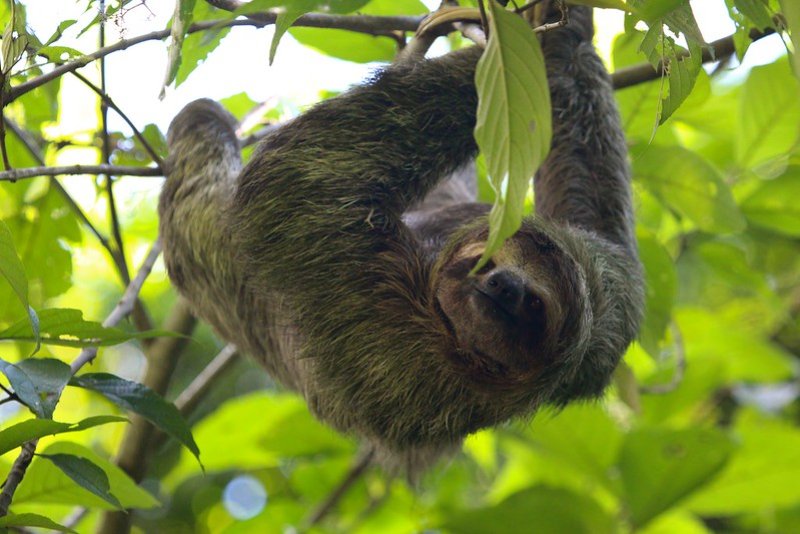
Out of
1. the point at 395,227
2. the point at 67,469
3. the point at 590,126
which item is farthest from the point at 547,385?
the point at 67,469

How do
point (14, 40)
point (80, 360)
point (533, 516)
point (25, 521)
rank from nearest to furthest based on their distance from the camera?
1. point (25, 521)
2. point (14, 40)
3. point (80, 360)
4. point (533, 516)

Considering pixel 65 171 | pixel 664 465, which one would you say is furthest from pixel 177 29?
pixel 664 465

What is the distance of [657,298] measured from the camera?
237 inches

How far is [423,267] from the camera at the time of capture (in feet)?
17.7

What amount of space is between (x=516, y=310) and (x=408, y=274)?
913mm

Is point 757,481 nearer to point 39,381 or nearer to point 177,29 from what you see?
point 39,381

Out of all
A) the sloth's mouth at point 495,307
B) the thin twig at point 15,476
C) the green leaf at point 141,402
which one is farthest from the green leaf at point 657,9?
the thin twig at point 15,476

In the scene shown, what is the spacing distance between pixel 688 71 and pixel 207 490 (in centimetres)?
733

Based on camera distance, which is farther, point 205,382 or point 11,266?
point 205,382

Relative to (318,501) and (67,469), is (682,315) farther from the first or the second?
(67,469)

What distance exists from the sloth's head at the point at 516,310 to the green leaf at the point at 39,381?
7.12ft

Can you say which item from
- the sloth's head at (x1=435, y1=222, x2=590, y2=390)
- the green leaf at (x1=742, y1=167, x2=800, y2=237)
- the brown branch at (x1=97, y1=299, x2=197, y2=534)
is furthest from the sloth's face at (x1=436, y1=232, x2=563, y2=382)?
the green leaf at (x1=742, y1=167, x2=800, y2=237)

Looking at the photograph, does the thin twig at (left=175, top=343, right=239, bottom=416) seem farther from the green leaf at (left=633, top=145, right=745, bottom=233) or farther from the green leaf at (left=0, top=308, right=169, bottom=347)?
the green leaf at (left=633, top=145, right=745, bottom=233)

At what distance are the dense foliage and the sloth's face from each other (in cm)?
94
